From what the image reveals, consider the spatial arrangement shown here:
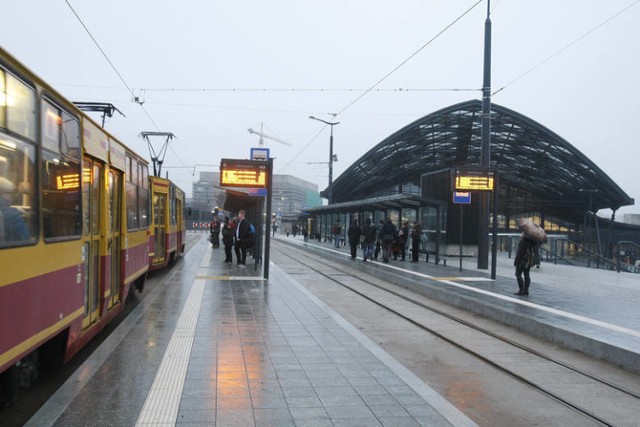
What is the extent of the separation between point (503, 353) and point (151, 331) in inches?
193

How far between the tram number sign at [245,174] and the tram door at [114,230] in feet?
22.5

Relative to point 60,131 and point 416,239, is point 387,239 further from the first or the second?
point 60,131

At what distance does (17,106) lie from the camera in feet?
13.5

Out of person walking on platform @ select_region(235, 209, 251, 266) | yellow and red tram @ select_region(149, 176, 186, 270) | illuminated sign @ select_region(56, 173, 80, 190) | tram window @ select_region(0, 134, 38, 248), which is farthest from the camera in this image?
person walking on platform @ select_region(235, 209, 251, 266)

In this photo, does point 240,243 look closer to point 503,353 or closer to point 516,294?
point 516,294

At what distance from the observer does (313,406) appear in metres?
5.07

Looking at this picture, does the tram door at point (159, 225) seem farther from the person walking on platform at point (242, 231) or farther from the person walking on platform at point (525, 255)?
the person walking on platform at point (525, 255)

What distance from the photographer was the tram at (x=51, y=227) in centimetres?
390

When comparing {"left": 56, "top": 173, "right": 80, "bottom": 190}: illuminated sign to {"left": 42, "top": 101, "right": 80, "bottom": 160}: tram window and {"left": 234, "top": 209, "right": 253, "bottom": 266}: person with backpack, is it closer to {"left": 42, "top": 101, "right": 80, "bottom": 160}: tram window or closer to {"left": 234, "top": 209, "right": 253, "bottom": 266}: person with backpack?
{"left": 42, "top": 101, "right": 80, "bottom": 160}: tram window

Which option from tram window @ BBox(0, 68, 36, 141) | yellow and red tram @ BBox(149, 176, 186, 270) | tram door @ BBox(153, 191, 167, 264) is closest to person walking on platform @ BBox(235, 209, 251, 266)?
yellow and red tram @ BBox(149, 176, 186, 270)

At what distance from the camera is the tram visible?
390cm

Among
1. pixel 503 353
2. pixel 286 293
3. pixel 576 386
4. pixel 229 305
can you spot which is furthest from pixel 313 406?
pixel 286 293

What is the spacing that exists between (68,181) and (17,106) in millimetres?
1439

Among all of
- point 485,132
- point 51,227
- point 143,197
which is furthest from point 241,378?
point 485,132
